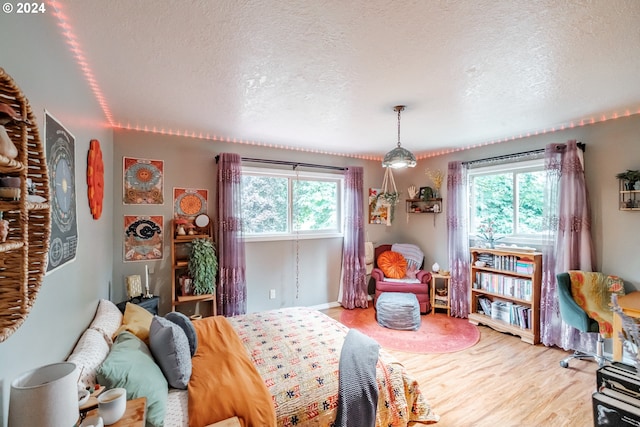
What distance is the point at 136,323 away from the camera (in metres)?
2.12

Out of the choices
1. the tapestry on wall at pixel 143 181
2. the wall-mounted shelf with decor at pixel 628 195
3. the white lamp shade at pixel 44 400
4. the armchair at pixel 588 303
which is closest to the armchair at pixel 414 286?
the armchair at pixel 588 303

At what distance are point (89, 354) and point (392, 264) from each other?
402cm

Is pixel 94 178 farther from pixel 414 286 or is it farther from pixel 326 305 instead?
pixel 414 286

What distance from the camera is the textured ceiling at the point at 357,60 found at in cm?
144

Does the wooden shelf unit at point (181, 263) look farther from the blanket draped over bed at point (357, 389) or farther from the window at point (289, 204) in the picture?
the blanket draped over bed at point (357, 389)

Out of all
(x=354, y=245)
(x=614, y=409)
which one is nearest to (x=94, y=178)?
(x=354, y=245)

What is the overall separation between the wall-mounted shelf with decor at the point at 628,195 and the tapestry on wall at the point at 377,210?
284 centimetres

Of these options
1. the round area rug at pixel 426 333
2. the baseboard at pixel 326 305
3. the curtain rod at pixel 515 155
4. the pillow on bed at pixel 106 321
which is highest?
the curtain rod at pixel 515 155

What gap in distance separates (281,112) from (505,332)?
12.7 feet

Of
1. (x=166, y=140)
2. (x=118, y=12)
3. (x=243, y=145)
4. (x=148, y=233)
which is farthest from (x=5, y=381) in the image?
(x=243, y=145)

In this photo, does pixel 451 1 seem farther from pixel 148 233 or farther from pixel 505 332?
pixel 505 332

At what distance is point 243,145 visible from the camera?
400 centimetres

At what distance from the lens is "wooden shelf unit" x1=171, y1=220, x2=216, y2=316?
339cm

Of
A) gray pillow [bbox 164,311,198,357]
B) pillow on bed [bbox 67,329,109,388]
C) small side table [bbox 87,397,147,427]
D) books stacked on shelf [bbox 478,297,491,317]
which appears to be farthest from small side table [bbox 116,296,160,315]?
books stacked on shelf [bbox 478,297,491,317]
